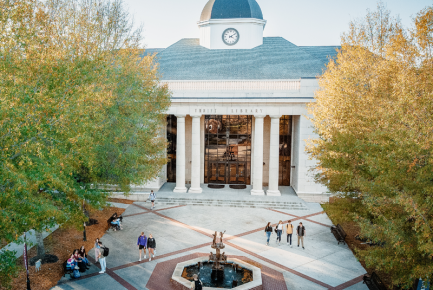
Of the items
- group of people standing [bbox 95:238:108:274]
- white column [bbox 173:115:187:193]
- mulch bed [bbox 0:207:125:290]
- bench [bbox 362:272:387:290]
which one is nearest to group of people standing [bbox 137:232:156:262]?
group of people standing [bbox 95:238:108:274]

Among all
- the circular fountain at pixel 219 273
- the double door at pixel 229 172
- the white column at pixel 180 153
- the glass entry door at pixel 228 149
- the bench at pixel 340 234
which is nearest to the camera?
the circular fountain at pixel 219 273

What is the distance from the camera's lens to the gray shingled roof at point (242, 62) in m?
32.3

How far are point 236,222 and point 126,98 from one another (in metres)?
12.2

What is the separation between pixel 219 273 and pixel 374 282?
6.76 meters

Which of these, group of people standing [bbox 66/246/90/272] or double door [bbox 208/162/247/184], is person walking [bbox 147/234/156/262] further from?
double door [bbox 208/162/247/184]

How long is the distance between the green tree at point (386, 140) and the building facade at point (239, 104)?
Result: 7452 mm

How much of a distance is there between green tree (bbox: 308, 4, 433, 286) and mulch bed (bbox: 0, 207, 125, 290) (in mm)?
13101

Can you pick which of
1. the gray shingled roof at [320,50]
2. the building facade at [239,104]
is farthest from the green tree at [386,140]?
the gray shingled roof at [320,50]

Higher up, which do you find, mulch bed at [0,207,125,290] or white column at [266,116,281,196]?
white column at [266,116,281,196]

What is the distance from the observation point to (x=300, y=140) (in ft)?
95.3

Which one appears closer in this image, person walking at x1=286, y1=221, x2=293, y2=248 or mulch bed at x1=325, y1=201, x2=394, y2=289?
mulch bed at x1=325, y1=201, x2=394, y2=289

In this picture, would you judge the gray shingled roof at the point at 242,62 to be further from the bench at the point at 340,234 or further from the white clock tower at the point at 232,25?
the bench at the point at 340,234

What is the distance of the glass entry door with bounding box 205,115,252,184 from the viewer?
34062 millimetres

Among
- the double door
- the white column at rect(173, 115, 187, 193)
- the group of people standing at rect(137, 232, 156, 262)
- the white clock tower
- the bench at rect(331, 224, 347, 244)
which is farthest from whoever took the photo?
the white clock tower
